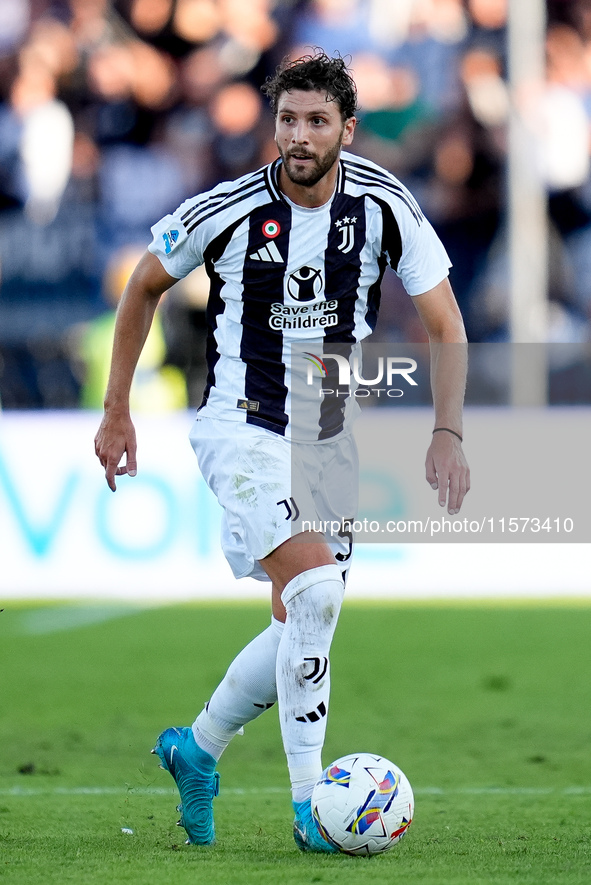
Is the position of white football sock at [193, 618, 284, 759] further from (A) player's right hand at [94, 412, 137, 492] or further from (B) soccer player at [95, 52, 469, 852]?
(A) player's right hand at [94, 412, 137, 492]

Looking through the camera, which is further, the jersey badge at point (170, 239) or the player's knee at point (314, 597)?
the jersey badge at point (170, 239)

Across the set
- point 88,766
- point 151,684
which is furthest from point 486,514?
point 88,766

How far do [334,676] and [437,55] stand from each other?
705cm

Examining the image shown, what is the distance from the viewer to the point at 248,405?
3773mm

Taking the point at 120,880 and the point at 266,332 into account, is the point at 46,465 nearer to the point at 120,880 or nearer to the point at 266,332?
the point at 266,332

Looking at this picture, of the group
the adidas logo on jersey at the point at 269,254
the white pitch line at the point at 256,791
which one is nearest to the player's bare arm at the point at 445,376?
the adidas logo on jersey at the point at 269,254

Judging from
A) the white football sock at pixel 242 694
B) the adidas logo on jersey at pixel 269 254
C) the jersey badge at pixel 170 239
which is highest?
the jersey badge at pixel 170 239

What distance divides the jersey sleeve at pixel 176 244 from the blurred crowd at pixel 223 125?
7.75m

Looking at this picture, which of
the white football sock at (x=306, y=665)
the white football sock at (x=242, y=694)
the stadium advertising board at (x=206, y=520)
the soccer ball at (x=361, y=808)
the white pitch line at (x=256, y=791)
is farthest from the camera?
the stadium advertising board at (x=206, y=520)

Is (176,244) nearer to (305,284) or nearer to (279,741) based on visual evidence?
(305,284)

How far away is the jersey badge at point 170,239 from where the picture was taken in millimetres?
3752

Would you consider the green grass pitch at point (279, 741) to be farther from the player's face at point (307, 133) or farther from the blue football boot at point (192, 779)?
the player's face at point (307, 133)

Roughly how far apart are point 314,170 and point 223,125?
844 centimetres

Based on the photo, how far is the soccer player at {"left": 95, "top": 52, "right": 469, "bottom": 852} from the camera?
368cm
